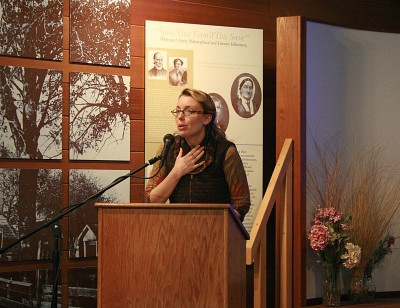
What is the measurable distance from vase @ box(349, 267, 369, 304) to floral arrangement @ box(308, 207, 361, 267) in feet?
0.55

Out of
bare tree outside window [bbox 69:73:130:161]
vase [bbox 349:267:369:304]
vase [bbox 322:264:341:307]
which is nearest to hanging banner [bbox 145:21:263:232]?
bare tree outside window [bbox 69:73:130:161]

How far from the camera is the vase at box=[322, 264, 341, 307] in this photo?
414cm

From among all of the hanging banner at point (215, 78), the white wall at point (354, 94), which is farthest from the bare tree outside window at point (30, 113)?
the white wall at point (354, 94)

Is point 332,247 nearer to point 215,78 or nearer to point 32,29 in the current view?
point 215,78

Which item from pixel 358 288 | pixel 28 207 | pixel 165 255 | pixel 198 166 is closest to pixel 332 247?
pixel 358 288

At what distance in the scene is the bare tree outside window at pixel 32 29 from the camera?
374cm

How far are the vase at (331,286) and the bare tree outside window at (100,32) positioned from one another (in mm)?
1742

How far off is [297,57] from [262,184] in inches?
32.2

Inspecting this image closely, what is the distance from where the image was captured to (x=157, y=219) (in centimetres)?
224

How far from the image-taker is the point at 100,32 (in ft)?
13.0

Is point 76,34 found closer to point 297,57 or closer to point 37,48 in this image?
point 37,48

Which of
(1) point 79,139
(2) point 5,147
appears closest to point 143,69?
(1) point 79,139

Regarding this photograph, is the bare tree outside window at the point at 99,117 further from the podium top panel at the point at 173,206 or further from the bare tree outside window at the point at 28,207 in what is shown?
the podium top panel at the point at 173,206

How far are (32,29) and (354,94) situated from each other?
2102 millimetres
